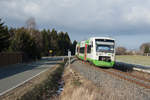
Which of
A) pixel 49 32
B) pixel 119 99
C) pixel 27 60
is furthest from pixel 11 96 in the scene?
pixel 49 32

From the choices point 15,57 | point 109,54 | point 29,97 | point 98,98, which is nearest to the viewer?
point 98,98

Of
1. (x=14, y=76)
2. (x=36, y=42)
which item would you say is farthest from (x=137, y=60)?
(x=14, y=76)

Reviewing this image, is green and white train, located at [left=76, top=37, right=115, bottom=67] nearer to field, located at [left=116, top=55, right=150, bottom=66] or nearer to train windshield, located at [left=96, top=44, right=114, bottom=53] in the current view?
train windshield, located at [left=96, top=44, right=114, bottom=53]

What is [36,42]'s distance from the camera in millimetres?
49531

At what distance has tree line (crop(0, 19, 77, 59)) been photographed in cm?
3475

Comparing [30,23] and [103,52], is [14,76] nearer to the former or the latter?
[103,52]

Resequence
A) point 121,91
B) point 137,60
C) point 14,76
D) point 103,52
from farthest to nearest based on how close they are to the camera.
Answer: point 137,60
point 103,52
point 14,76
point 121,91

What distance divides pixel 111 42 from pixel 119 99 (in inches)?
508

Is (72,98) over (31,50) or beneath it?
beneath

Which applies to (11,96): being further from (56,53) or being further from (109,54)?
(56,53)

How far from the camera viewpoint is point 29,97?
296 inches

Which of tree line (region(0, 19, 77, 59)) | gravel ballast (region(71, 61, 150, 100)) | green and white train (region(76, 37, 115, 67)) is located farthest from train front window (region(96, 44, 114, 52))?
tree line (region(0, 19, 77, 59))

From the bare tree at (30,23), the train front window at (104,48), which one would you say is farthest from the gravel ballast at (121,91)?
the bare tree at (30,23)

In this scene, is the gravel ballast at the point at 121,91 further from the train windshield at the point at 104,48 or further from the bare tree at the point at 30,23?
the bare tree at the point at 30,23
